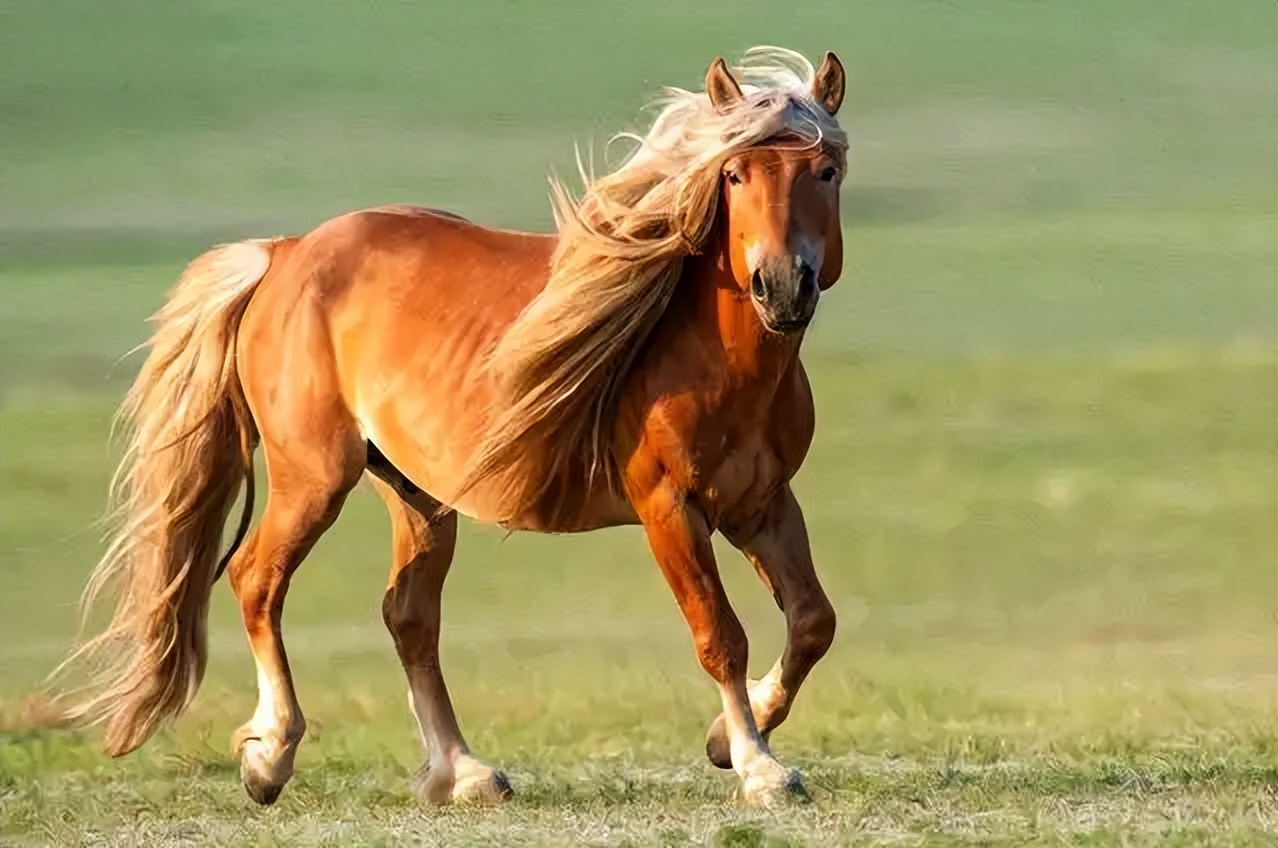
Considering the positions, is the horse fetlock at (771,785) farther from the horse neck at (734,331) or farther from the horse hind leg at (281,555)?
the horse hind leg at (281,555)

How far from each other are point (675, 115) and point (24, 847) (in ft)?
8.97

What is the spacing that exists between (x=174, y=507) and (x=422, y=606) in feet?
2.76

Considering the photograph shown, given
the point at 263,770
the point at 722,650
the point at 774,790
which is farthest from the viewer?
the point at 263,770

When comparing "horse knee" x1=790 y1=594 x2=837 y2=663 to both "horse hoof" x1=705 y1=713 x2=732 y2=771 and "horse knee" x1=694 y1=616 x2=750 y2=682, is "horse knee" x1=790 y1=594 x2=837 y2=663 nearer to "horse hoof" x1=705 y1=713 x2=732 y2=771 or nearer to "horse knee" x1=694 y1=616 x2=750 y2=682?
"horse knee" x1=694 y1=616 x2=750 y2=682

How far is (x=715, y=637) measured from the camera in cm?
626

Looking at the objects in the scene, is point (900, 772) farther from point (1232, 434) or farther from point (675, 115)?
Result: point (1232, 434)

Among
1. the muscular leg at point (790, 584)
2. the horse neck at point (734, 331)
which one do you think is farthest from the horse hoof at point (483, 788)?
the horse neck at point (734, 331)

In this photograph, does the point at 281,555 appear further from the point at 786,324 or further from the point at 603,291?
the point at 786,324

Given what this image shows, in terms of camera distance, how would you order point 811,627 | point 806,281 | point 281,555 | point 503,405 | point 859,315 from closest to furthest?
point 806,281 < point 811,627 < point 503,405 < point 281,555 < point 859,315

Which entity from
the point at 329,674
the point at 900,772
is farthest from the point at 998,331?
the point at 900,772

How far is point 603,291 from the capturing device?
6.34 m

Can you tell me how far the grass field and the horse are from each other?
1747 millimetres

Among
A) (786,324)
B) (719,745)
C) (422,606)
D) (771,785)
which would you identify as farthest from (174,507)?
(786,324)

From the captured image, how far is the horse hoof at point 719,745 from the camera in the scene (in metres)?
6.59
